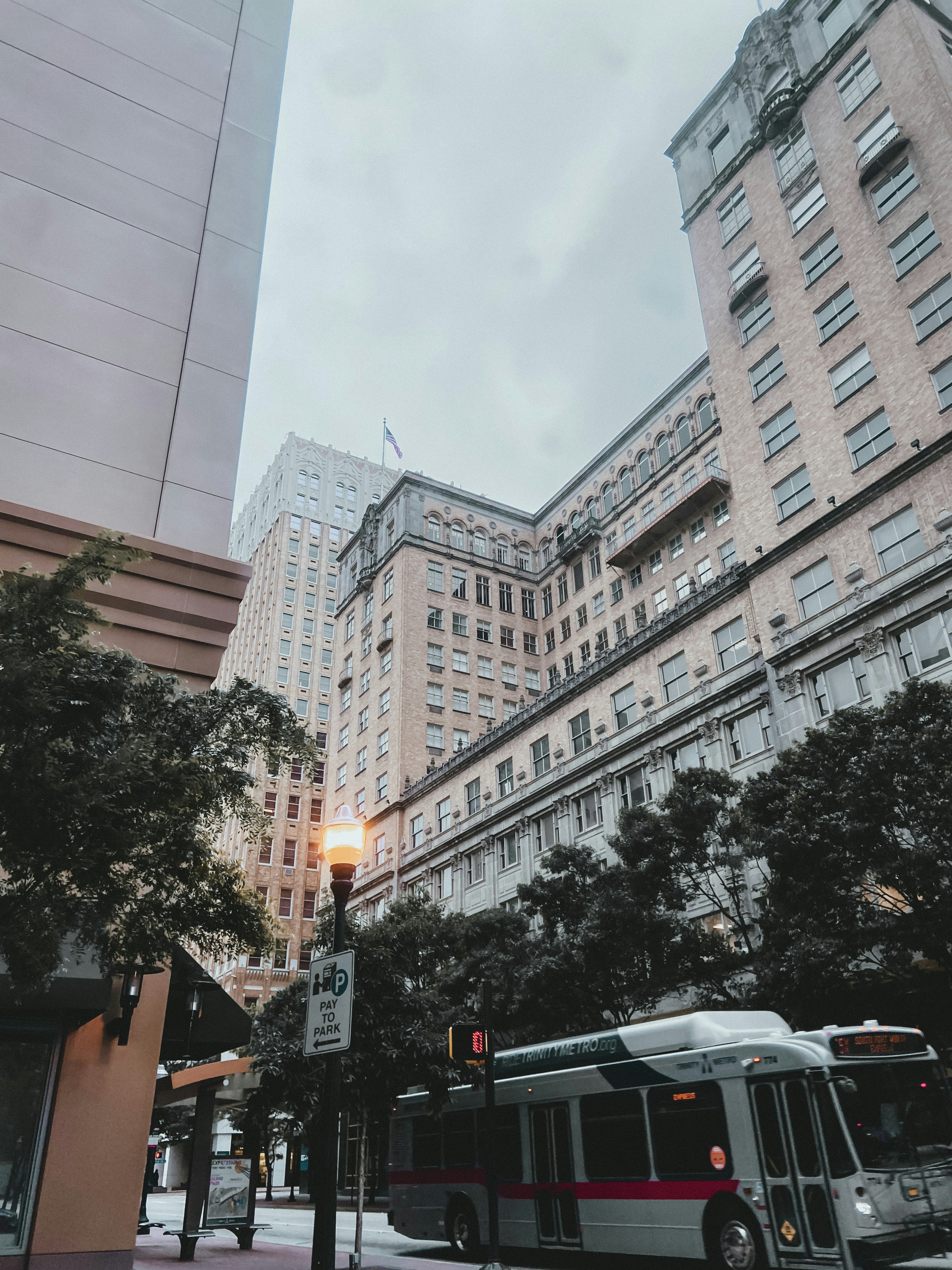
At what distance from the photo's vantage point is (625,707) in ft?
135

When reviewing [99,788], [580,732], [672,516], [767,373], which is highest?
[672,516]

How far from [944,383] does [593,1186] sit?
2618 cm

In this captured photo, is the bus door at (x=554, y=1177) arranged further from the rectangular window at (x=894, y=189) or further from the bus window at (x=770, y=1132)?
the rectangular window at (x=894, y=189)

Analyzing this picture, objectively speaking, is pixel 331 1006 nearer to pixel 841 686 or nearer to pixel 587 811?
pixel 841 686

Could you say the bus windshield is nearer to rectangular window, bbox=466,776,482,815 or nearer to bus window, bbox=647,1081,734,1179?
bus window, bbox=647,1081,734,1179

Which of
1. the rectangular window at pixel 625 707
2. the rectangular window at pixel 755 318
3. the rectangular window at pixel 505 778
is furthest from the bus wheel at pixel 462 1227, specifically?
the rectangular window at pixel 755 318

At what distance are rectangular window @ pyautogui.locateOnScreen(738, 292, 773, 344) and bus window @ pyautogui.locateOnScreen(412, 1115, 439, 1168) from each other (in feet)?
107

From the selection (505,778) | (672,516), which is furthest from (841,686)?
(672,516)

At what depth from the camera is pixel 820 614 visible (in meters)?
31.7

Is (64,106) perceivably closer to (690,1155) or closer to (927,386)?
(690,1155)

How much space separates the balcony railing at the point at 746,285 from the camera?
4053 centimetres

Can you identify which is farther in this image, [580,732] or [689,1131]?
[580,732]

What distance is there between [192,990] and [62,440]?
8.26 meters

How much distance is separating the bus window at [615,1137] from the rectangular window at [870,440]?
2402 cm
